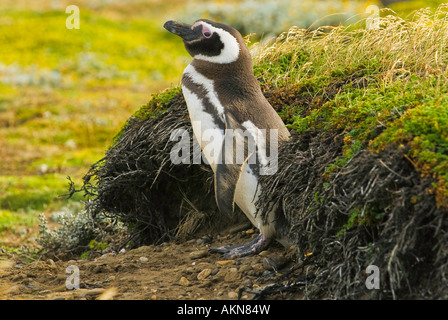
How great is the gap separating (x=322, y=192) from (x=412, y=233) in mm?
718

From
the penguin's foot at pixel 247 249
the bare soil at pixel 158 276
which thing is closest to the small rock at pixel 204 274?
the bare soil at pixel 158 276

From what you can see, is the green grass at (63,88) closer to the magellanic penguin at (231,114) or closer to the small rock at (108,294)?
the magellanic penguin at (231,114)

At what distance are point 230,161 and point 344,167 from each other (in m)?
0.93

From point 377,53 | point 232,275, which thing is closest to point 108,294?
point 232,275

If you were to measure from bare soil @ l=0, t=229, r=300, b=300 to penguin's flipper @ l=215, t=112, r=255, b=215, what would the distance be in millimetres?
471

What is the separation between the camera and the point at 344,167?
3865mm

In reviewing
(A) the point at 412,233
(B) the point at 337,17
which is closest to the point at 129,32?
(B) the point at 337,17

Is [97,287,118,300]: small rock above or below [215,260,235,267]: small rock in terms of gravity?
below

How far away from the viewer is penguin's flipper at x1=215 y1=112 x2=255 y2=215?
435cm

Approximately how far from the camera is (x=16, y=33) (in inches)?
769

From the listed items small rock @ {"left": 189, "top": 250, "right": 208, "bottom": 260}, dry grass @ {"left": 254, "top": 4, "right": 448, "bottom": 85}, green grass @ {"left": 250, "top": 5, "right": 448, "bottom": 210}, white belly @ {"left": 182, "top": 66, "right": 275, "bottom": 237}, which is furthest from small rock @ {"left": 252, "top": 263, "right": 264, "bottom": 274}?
dry grass @ {"left": 254, "top": 4, "right": 448, "bottom": 85}

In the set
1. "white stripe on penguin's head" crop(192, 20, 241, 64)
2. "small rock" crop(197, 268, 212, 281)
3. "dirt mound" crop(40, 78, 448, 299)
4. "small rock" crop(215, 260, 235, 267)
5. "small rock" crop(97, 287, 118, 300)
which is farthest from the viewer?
"white stripe on penguin's head" crop(192, 20, 241, 64)

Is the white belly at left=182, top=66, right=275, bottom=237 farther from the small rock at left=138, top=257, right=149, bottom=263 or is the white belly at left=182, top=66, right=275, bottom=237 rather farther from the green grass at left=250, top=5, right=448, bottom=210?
the small rock at left=138, top=257, right=149, bottom=263

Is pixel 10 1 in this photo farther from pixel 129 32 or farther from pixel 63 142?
pixel 63 142
